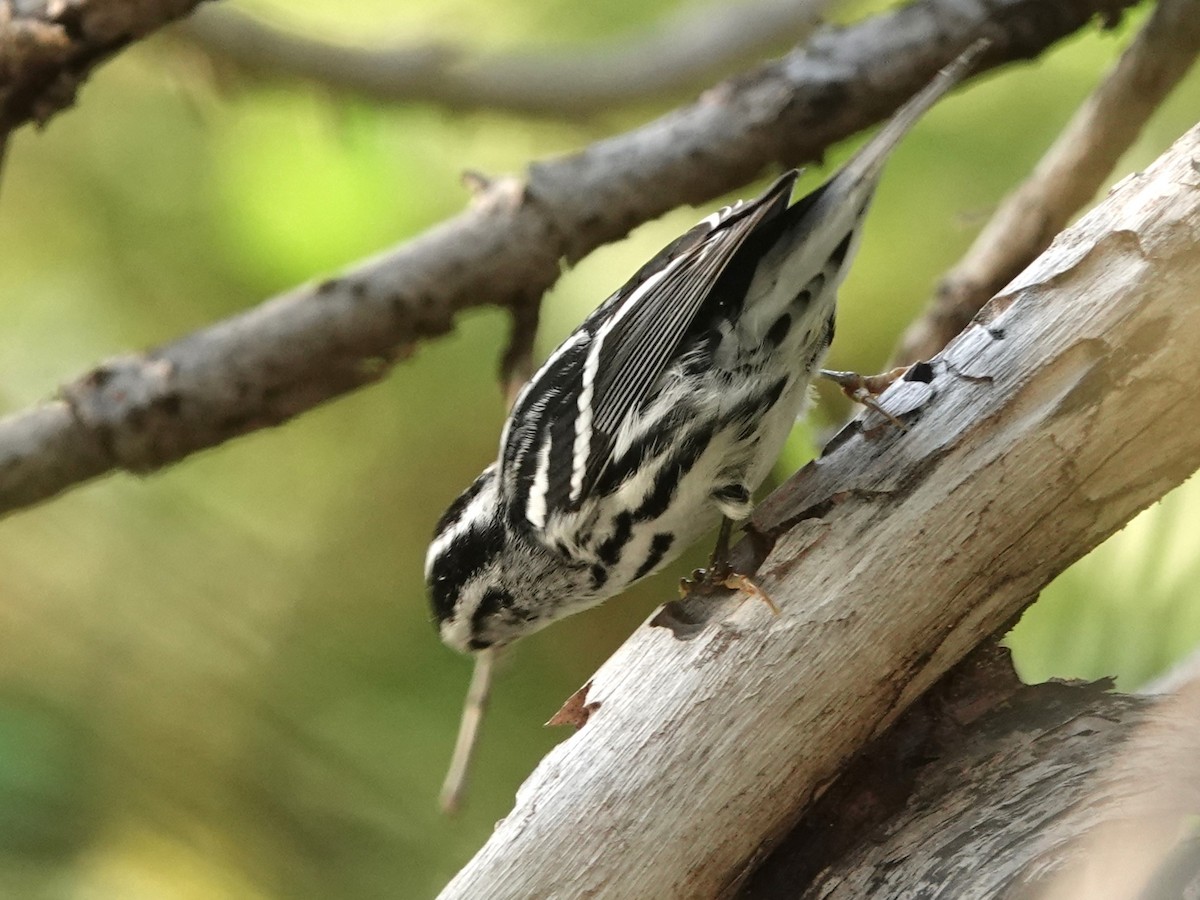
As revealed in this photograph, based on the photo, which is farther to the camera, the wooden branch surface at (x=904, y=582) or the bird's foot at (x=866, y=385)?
the bird's foot at (x=866, y=385)

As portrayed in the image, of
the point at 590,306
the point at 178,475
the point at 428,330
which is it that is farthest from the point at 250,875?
the point at 590,306

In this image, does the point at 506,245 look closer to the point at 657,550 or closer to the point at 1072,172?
the point at 657,550

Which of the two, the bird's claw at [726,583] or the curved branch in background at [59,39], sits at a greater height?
the curved branch in background at [59,39]

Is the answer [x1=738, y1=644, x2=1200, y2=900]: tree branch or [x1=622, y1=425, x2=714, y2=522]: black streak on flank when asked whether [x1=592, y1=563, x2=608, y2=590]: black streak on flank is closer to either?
[x1=622, y1=425, x2=714, y2=522]: black streak on flank

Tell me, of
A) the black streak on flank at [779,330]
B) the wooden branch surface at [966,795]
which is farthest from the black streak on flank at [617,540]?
the wooden branch surface at [966,795]

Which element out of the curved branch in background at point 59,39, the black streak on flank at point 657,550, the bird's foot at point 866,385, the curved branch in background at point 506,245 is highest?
the curved branch in background at point 59,39

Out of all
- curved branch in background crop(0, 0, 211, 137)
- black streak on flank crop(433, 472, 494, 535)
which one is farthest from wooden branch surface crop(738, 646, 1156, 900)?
curved branch in background crop(0, 0, 211, 137)

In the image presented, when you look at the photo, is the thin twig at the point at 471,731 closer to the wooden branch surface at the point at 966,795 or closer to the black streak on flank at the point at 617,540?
the black streak on flank at the point at 617,540

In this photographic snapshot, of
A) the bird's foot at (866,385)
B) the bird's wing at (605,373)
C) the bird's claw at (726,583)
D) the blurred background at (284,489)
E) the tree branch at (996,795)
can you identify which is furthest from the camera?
the blurred background at (284,489)
